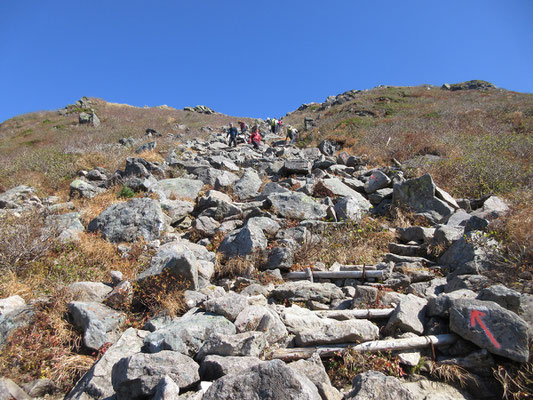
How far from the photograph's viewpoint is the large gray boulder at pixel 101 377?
2799 mm

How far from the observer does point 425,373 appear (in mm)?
3154

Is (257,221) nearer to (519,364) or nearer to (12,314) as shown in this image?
(12,314)

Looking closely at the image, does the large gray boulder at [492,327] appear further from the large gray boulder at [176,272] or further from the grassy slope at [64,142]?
the grassy slope at [64,142]

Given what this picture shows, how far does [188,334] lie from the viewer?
10.5 feet

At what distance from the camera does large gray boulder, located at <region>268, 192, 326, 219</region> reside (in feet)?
24.0

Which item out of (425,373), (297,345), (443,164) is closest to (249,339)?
(297,345)

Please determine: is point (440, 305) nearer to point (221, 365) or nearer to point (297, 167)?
point (221, 365)

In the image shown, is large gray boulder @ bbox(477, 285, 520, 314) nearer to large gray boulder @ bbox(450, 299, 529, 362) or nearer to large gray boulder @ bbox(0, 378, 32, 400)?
large gray boulder @ bbox(450, 299, 529, 362)

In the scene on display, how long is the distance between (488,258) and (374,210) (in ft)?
12.6

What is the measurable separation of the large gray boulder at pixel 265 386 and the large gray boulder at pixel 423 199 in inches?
247

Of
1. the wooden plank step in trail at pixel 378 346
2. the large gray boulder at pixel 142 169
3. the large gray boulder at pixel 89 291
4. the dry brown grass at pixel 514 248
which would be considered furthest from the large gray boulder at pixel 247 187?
the wooden plank step in trail at pixel 378 346

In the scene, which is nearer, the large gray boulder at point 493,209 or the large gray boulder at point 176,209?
the large gray boulder at point 493,209

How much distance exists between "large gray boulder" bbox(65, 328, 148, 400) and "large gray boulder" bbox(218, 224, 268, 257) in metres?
2.56

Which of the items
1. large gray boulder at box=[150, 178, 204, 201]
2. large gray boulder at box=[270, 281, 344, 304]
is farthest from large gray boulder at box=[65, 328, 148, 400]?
large gray boulder at box=[150, 178, 204, 201]
